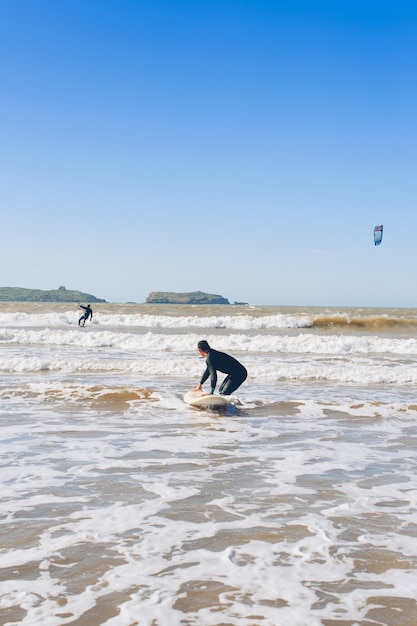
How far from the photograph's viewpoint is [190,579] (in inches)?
164

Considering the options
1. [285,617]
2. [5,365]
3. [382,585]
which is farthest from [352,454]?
[5,365]

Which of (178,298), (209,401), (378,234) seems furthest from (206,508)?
(178,298)

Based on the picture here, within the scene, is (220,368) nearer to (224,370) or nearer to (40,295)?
(224,370)

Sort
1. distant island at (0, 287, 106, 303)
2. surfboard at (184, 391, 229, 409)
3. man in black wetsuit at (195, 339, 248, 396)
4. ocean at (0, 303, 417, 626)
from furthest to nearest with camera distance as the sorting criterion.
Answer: distant island at (0, 287, 106, 303) → man in black wetsuit at (195, 339, 248, 396) → surfboard at (184, 391, 229, 409) → ocean at (0, 303, 417, 626)

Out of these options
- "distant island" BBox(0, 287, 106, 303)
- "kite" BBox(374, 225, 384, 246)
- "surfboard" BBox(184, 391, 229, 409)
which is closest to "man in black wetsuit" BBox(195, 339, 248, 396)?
"surfboard" BBox(184, 391, 229, 409)

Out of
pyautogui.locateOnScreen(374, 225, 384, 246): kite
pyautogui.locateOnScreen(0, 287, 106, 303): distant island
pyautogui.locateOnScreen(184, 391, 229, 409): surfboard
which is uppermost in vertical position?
pyautogui.locateOnScreen(374, 225, 384, 246): kite

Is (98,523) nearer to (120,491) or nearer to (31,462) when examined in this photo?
(120,491)

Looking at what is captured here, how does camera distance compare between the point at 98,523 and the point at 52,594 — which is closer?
the point at 52,594

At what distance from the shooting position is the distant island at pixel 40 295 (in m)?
124

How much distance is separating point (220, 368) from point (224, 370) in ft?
0.50

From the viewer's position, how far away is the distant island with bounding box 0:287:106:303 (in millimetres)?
124375

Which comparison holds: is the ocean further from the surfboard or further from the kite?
the kite

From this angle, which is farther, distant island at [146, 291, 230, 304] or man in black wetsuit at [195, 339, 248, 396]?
distant island at [146, 291, 230, 304]

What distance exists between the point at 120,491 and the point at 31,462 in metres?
1.74
